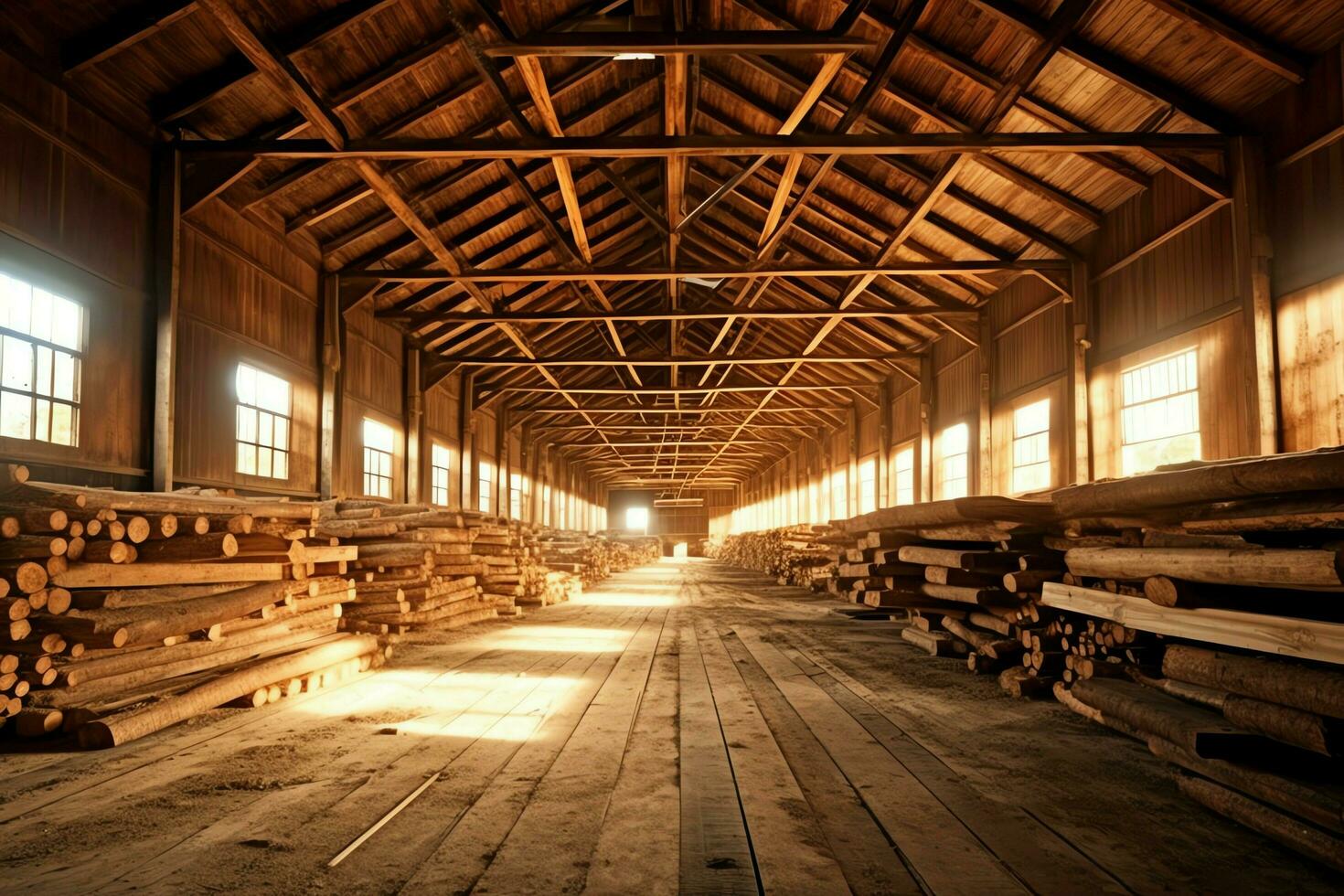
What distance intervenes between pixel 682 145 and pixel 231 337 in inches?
283

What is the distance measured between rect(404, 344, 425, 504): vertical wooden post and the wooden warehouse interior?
0.18 metres

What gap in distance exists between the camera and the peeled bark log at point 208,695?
4.83 m

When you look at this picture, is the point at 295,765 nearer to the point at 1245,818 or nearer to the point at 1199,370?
the point at 1245,818

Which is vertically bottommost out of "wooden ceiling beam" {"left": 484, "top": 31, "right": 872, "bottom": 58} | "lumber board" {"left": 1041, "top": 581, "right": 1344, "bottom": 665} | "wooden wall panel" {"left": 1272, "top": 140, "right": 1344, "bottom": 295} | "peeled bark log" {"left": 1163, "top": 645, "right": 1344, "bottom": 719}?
"peeled bark log" {"left": 1163, "top": 645, "right": 1344, "bottom": 719}

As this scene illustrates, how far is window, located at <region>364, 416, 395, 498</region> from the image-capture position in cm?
1645

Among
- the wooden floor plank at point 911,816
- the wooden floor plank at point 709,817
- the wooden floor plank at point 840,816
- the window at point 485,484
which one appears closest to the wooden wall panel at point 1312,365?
the wooden floor plank at point 911,816

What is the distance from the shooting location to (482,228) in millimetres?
15617

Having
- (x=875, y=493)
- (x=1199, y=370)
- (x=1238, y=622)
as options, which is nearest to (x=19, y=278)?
(x=1238, y=622)

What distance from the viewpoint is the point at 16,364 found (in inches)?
317

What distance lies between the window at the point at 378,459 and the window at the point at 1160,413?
549 inches

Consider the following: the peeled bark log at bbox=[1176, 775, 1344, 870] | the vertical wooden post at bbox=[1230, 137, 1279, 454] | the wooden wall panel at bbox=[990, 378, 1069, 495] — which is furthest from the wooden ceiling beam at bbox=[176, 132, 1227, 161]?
the peeled bark log at bbox=[1176, 775, 1344, 870]

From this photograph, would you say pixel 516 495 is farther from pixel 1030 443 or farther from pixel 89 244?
pixel 89 244

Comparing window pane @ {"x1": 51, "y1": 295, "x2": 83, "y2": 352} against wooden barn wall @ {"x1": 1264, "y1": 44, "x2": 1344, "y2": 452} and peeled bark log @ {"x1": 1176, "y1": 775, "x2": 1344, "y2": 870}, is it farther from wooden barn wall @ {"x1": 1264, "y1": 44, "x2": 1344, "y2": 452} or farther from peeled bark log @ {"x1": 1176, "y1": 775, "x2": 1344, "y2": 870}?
wooden barn wall @ {"x1": 1264, "y1": 44, "x2": 1344, "y2": 452}

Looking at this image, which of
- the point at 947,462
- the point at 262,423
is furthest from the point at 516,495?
the point at 262,423
